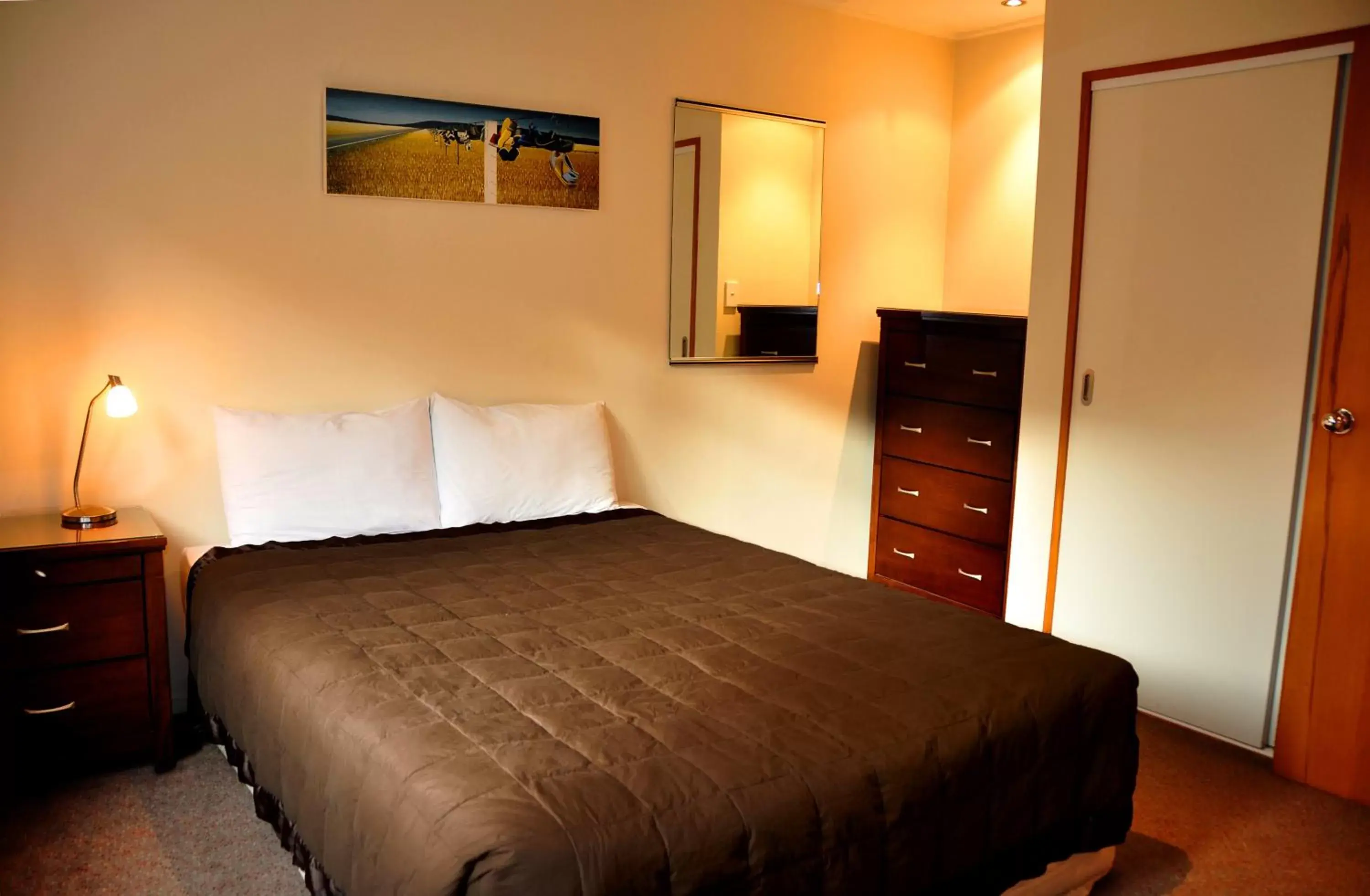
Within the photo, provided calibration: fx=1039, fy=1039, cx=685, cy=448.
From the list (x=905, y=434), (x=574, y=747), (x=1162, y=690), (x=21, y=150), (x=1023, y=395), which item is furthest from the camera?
(x=905, y=434)

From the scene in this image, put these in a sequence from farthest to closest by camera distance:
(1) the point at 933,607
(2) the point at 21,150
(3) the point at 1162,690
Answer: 1. (3) the point at 1162,690
2. (2) the point at 21,150
3. (1) the point at 933,607

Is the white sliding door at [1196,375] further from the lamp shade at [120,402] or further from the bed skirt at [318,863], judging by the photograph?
the lamp shade at [120,402]

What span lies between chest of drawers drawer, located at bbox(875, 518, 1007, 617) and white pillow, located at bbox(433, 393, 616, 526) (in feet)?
4.67

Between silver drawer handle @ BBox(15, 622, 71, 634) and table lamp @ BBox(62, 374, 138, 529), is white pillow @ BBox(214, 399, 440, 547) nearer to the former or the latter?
table lamp @ BBox(62, 374, 138, 529)

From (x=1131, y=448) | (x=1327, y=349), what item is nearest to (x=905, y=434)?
(x=1131, y=448)

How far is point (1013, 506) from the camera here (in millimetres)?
3744

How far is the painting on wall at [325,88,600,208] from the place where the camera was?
3123mm

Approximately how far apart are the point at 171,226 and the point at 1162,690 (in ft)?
10.7

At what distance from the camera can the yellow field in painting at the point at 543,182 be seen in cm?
342

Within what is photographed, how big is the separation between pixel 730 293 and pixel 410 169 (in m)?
1.30

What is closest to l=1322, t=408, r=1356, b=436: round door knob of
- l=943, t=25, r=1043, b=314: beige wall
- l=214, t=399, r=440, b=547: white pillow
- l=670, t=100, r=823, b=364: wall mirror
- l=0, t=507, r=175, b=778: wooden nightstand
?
l=943, t=25, r=1043, b=314: beige wall

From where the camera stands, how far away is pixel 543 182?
3.49m

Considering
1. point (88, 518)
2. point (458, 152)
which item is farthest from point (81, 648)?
point (458, 152)

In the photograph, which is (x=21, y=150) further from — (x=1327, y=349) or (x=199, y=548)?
(x=1327, y=349)
